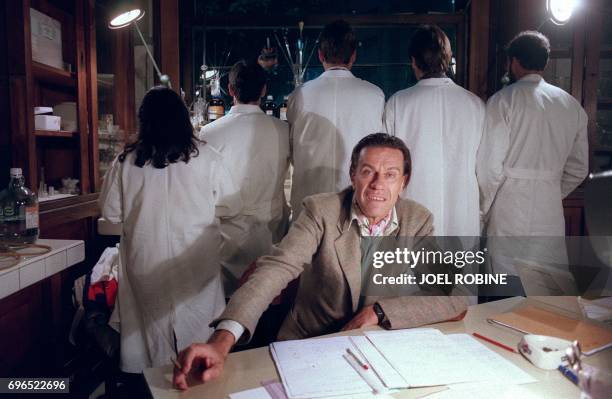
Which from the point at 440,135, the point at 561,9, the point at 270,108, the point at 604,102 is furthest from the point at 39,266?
the point at 604,102

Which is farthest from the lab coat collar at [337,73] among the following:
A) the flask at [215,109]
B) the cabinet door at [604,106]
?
the cabinet door at [604,106]

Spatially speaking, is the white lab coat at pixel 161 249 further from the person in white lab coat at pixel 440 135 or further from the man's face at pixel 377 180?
the person in white lab coat at pixel 440 135

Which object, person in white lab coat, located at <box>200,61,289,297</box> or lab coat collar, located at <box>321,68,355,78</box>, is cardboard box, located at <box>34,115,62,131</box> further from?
lab coat collar, located at <box>321,68,355,78</box>

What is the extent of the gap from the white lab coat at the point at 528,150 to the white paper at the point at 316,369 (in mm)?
1542

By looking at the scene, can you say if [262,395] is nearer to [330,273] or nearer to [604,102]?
[330,273]

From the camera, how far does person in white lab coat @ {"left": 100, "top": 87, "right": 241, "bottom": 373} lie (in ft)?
6.36

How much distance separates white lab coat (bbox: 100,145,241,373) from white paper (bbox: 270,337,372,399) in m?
0.97

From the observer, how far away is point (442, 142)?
2.38 metres

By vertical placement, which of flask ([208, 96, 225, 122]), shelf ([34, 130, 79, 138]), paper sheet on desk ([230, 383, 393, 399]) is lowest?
paper sheet on desk ([230, 383, 393, 399])

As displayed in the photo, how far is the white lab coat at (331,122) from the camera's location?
7.72ft

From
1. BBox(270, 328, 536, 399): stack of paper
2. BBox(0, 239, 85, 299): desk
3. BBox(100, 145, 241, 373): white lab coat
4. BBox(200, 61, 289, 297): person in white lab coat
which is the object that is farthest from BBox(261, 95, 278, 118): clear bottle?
BBox(270, 328, 536, 399): stack of paper

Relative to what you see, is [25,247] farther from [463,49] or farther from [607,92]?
[607,92]

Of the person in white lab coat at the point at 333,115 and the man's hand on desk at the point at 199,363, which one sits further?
the person in white lab coat at the point at 333,115

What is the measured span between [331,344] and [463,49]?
279cm
